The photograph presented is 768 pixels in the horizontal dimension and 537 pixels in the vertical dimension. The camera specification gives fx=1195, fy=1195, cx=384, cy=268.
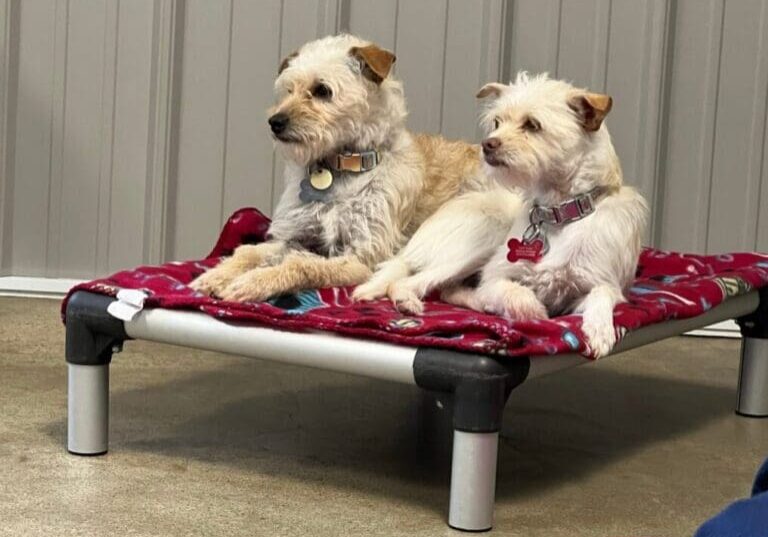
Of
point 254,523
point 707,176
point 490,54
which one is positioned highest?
point 490,54

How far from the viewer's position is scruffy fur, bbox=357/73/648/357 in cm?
262

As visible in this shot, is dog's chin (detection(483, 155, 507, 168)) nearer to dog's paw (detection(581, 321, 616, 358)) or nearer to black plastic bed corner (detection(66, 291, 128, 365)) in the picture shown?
dog's paw (detection(581, 321, 616, 358))

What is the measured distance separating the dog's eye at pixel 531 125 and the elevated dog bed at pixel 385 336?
1.41 ft

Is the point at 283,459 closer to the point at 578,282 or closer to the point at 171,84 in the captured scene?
the point at 578,282

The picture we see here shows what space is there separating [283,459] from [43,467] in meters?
0.54

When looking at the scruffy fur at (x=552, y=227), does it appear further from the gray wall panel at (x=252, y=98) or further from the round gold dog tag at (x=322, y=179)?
the gray wall panel at (x=252, y=98)

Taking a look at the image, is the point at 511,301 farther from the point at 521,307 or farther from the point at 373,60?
the point at 373,60

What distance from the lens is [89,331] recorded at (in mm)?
2680

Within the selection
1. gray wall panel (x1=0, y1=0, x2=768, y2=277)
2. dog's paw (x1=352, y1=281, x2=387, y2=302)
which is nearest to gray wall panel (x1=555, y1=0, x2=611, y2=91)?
gray wall panel (x1=0, y1=0, x2=768, y2=277)

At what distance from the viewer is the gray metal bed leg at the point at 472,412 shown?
228 cm

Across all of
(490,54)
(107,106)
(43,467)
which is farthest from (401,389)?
(107,106)

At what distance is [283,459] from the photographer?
280 cm

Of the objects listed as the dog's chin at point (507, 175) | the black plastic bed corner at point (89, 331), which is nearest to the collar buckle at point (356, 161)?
the dog's chin at point (507, 175)

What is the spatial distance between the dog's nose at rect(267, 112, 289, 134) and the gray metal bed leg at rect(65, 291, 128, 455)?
612mm
